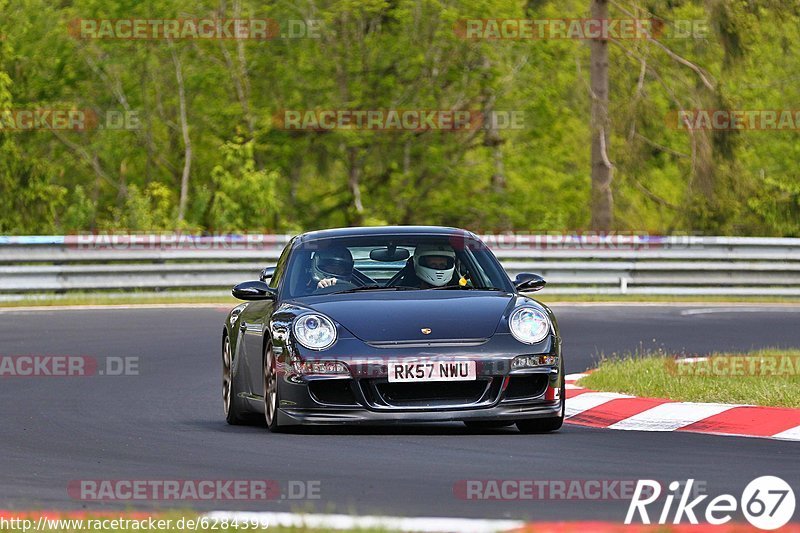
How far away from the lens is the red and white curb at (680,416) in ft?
32.5

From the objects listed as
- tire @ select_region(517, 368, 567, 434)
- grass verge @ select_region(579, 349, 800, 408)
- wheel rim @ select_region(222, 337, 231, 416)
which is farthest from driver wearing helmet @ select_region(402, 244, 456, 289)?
grass verge @ select_region(579, 349, 800, 408)

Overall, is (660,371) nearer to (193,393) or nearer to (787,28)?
(193,393)

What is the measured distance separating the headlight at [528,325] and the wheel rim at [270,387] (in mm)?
1430

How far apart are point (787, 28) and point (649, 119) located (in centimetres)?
1585

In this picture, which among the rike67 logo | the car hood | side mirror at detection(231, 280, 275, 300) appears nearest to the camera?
the rike67 logo

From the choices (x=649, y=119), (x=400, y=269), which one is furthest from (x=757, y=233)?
(x=400, y=269)

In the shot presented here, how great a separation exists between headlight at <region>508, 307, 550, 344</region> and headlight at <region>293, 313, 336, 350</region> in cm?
105

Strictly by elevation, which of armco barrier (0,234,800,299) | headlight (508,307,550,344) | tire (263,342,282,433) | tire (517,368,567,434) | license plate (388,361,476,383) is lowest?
armco barrier (0,234,800,299)

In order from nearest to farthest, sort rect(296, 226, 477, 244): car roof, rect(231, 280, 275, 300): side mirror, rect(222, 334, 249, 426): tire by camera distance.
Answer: rect(231, 280, 275, 300): side mirror, rect(222, 334, 249, 426): tire, rect(296, 226, 477, 244): car roof

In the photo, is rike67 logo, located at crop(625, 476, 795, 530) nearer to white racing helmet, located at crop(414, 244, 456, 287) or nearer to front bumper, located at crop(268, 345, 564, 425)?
front bumper, located at crop(268, 345, 564, 425)

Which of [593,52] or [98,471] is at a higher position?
[593,52]

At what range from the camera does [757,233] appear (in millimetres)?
35156

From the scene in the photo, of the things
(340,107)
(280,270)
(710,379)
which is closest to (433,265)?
(280,270)

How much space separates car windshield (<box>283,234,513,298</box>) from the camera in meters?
10.8
